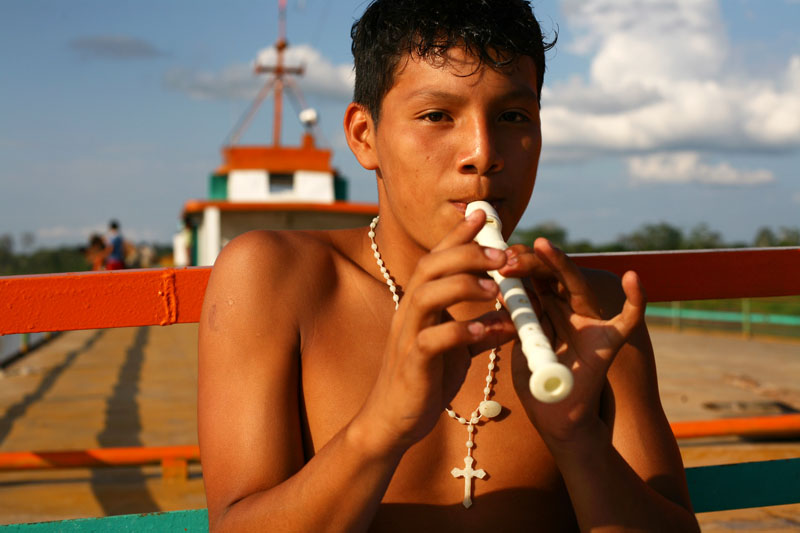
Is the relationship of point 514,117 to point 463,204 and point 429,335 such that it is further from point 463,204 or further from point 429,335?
point 429,335

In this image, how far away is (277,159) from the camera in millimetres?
20938

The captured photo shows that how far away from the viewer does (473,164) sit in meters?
1.37

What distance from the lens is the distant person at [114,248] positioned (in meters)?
15.3

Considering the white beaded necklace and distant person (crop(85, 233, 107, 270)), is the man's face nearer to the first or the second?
the white beaded necklace

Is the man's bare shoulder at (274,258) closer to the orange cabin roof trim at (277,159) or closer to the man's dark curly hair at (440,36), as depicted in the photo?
the man's dark curly hair at (440,36)

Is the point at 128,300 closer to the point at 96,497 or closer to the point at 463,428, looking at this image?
the point at 463,428

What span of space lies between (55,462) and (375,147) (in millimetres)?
2739

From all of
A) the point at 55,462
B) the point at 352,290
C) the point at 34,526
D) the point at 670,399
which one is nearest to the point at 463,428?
the point at 352,290

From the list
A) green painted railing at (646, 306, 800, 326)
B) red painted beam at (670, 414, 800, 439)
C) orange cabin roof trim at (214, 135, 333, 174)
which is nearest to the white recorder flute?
red painted beam at (670, 414, 800, 439)

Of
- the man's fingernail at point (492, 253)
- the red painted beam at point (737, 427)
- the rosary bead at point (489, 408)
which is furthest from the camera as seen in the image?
the red painted beam at point (737, 427)

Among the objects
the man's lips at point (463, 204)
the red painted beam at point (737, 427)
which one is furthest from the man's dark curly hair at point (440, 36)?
the red painted beam at point (737, 427)

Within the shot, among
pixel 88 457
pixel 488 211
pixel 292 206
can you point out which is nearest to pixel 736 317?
pixel 292 206

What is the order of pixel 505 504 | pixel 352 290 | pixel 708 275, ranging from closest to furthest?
pixel 505 504 < pixel 352 290 < pixel 708 275

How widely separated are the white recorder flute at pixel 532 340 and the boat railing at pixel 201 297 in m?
0.71
